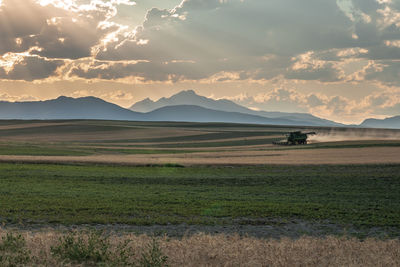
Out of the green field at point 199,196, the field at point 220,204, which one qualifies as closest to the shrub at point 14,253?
the field at point 220,204

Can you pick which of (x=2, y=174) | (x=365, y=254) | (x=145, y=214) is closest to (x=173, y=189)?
(x=145, y=214)

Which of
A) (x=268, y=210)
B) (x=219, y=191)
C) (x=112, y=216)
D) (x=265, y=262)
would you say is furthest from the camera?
(x=219, y=191)

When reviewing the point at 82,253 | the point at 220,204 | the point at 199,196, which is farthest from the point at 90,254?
the point at 199,196

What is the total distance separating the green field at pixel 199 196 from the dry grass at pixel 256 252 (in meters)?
5.84

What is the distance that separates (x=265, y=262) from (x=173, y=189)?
2142 cm

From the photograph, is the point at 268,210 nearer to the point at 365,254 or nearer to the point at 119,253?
the point at 365,254

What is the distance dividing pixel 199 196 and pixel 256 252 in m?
15.9

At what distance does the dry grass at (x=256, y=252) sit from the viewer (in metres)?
13.4

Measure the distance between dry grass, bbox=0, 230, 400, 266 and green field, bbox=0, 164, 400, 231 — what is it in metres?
5.84

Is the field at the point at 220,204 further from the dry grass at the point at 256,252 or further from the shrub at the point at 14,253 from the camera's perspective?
the shrub at the point at 14,253

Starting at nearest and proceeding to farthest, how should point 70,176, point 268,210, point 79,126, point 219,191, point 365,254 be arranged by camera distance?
1. point 365,254
2. point 268,210
3. point 219,191
4. point 70,176
5. point 79,126

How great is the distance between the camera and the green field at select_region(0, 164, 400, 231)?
2312cm

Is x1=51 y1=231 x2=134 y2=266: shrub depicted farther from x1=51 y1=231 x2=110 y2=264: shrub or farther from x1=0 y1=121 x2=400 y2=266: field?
x1=0 y1=121 x2=400 y2=266: field

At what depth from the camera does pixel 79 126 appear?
7131 inches
